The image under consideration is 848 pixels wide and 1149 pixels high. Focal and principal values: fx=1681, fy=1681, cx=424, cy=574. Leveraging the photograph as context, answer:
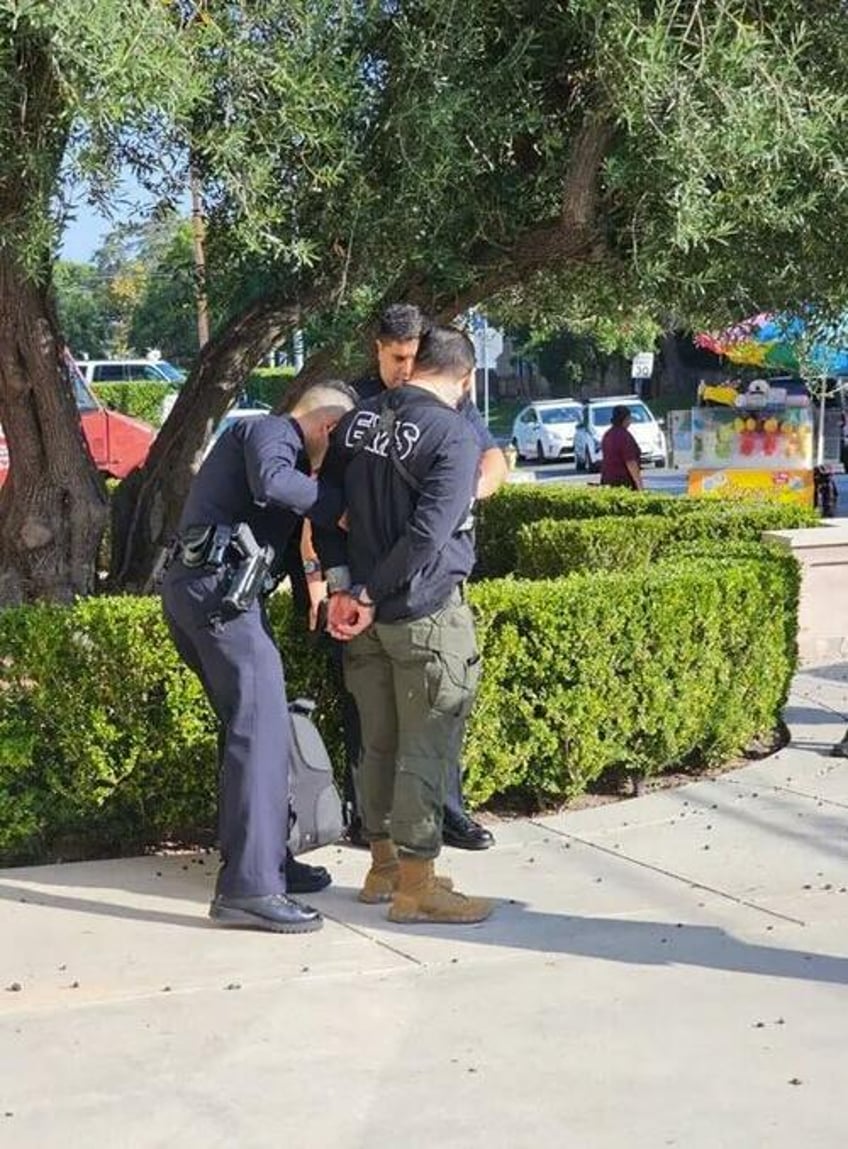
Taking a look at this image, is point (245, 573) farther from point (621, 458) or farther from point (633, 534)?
point (621, 458)

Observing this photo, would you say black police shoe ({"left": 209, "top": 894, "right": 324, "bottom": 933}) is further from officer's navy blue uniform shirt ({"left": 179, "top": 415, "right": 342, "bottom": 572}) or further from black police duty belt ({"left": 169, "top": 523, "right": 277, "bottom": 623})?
officer's navy blue uniform shirt ({"left": 179, "top": 415, "right": 342, "bottom": 572})

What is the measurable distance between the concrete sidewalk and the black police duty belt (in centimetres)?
99

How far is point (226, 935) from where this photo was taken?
195 inches

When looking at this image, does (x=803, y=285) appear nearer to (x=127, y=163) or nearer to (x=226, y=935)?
(x=127, y=163)

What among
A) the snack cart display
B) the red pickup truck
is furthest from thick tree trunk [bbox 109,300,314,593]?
the red pickup truck

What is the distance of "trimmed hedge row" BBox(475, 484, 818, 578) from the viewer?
1152cm

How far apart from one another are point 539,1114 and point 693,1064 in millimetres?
463

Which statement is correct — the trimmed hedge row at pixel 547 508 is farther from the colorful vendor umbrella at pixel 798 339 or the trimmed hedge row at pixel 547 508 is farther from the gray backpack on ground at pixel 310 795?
the gray backpack on ground at pixel 310 795

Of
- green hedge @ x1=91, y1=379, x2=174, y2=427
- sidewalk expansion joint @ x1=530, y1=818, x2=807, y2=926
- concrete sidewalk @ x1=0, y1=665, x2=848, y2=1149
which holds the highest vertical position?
green hedge @ x1=91, y1=379, x2=174, y2=427

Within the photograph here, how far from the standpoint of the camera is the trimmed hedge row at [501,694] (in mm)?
5617

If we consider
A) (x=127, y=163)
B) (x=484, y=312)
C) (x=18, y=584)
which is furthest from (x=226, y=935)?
(x=484, y=312)

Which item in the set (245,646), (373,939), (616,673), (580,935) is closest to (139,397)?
(616,673)

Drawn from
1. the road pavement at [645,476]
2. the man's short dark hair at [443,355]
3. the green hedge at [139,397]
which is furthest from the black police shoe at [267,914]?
the green hedge at [139,397]

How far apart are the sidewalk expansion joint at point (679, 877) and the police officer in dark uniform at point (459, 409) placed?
0.96 feet
